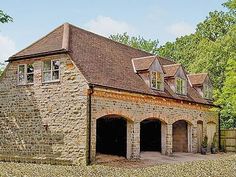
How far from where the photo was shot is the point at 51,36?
2548 centimetres

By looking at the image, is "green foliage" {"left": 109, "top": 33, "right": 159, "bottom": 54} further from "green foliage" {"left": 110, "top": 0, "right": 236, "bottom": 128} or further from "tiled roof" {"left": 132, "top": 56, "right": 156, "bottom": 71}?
"tiled roof" {"left": 132, "top": 56, "right": 156, "bottom": 71}

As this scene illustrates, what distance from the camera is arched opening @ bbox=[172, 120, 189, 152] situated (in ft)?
100

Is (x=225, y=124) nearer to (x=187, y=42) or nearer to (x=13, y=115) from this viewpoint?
(x=187, y=42)

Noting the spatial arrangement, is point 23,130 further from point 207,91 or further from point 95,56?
point 207,91

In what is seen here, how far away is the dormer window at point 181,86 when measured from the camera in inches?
1179

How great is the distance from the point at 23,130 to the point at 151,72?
359 inches

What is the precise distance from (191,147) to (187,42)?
2901 cm

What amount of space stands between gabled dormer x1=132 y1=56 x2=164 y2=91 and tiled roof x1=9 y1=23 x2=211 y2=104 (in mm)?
180

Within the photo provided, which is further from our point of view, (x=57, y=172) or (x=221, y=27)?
(x=221, y=27)

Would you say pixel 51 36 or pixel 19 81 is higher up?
pixel 51 36

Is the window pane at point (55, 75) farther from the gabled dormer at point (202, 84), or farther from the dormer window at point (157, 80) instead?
the gabled dormer at point (202, 84)

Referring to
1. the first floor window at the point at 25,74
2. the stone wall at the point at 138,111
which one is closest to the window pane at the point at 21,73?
the first floor window at the point at 25,74

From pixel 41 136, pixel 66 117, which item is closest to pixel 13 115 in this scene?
pixel 41 136

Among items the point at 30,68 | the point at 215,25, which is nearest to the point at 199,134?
the point at 30,68
